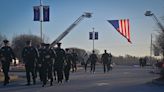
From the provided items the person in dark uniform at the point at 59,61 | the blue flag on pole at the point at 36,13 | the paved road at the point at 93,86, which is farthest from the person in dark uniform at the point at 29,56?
the blue flag on pole at the point at 36,13

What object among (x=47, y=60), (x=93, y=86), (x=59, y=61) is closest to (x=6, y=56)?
(x=47, y=60)

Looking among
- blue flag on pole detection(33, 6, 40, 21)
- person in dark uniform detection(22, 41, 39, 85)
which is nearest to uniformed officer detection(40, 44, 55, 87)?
person in dark uniform detection(22, 41, 39, 85)

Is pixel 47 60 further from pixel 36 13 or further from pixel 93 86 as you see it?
pixel 36 13

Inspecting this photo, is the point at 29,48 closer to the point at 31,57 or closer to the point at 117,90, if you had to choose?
the point at 31,57

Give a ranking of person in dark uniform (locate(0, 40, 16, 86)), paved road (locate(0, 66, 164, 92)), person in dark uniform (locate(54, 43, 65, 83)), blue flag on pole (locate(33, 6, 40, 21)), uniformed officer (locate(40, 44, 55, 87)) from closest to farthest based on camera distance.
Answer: paved road (locate(0, 66, 164, 92)), uniformed officer (locate(40, 44, 55, 87)), person in dark uniform (locate(0, 40, 16, 86)), person in dark uniform (locate(54, 43, 65, 83)), blue flag on pole (locate(33, 6, 40, 21))

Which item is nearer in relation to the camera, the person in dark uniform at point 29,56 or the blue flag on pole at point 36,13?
the person in dark uniform at point 29,56

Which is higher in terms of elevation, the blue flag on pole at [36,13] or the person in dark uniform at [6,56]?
the blue flag on pole at [36,13]

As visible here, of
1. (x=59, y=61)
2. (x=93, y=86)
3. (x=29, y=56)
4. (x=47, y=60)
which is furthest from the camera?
(x=59, y=61)

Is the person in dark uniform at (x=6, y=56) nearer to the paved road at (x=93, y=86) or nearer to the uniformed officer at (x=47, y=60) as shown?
the paved road at (x=93, y=86)

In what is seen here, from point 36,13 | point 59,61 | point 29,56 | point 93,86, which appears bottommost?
point 93,86

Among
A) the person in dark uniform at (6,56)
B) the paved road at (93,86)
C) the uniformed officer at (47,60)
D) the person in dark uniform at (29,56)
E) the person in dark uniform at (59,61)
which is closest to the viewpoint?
the paved road at (93,86)

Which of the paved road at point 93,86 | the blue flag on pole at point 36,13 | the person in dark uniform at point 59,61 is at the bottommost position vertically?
the paved road at point 93,86

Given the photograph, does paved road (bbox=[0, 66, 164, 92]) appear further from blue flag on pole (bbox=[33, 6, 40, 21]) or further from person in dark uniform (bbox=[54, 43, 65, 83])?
blue flag on pole (bbox=[33, 6, 40, 21])

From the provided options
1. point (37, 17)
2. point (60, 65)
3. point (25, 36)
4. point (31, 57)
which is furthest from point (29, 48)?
point (25, 36)
